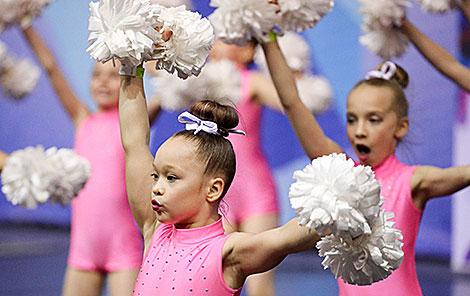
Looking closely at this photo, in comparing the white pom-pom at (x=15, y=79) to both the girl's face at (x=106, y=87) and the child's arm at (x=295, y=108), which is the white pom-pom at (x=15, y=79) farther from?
the child's arm at (x=295, y=108)

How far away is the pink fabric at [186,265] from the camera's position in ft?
5.67

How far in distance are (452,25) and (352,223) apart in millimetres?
3934

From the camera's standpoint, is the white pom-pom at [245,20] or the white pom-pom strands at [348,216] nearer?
the white pom-pom strands at [348,216]

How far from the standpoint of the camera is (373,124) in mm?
2605

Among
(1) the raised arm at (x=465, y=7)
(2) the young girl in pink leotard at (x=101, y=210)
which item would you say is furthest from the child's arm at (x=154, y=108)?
(1) the raised arm at (x=465, y=7)

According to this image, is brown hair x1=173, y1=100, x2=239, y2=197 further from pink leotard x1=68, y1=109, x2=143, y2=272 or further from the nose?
pink leotard x1=68, y1=109, x2=143, y2=272

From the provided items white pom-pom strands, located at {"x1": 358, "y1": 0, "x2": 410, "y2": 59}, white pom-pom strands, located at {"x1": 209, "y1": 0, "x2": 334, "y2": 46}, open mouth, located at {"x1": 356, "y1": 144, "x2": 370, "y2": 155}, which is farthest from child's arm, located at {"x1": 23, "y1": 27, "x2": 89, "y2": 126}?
open mouth, located at {"x1": 356, "y1": 144, "x2": 370, "y2": 155}

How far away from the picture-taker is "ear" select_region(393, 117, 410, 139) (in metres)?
2.66

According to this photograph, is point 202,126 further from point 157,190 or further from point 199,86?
point 199,86

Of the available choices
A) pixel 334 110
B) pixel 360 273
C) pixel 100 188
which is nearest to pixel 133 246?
pixel 100 188

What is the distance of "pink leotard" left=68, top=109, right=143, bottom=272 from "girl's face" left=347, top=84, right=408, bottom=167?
4.07 feet

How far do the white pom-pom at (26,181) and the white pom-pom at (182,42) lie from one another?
1046 mm

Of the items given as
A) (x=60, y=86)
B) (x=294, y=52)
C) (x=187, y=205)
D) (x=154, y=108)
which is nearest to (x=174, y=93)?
(x=154, y=108)

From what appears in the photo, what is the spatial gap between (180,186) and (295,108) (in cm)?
75
